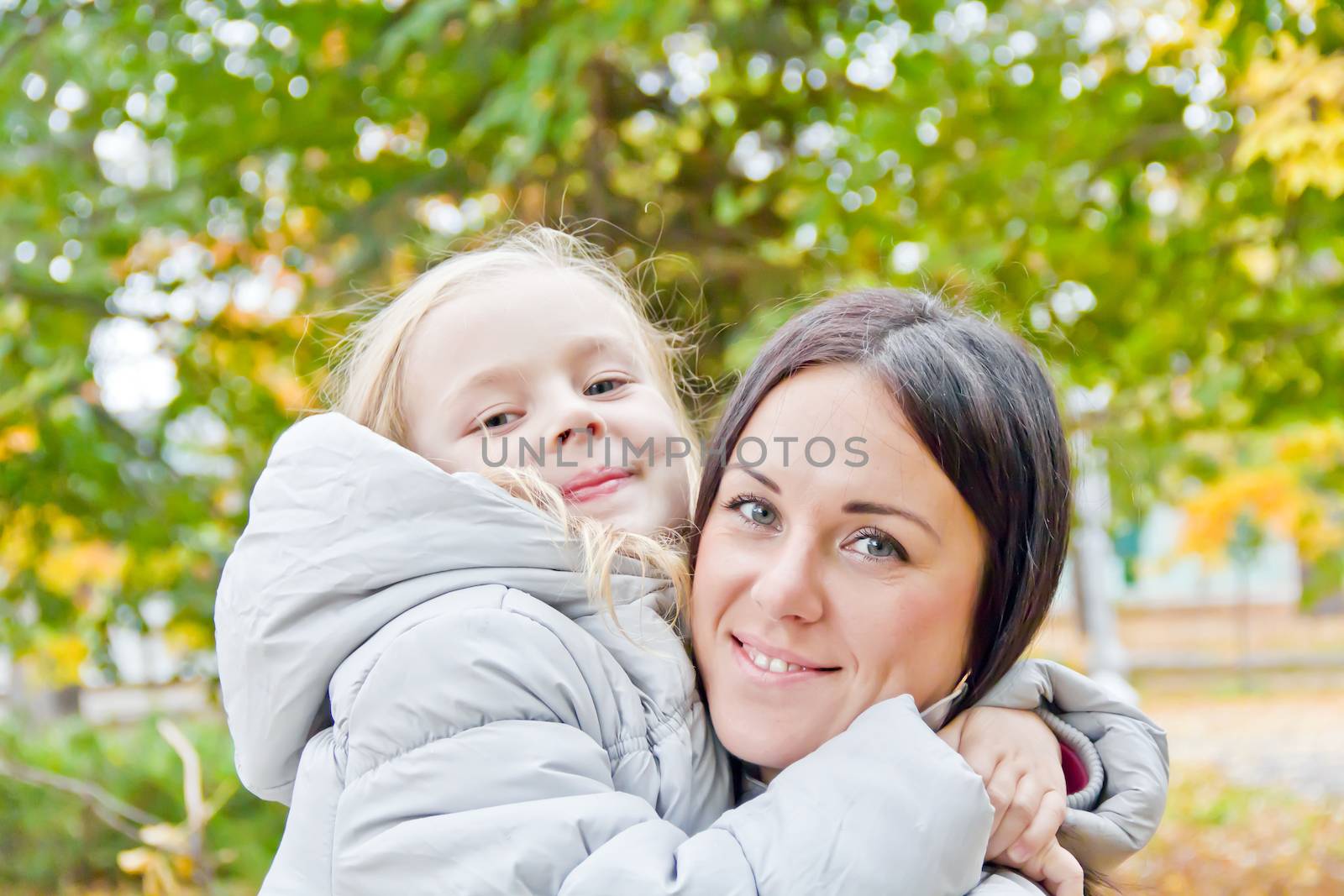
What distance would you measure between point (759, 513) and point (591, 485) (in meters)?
0.30

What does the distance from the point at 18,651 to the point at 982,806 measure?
5.18m

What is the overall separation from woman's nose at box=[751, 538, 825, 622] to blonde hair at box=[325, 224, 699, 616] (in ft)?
0.72

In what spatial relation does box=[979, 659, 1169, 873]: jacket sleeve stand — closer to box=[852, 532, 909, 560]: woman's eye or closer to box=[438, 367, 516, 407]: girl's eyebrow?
box=[852, 532, 909, 560]: woman's eye

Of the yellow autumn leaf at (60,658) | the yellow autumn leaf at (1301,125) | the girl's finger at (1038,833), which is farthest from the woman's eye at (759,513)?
the yellow autumn leaf at (60,658)

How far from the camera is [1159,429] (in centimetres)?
489

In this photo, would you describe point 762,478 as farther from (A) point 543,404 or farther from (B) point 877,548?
(A) point 543,404

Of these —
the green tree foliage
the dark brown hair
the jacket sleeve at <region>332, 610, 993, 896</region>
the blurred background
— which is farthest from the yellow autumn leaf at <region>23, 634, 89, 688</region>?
the dark brown hair

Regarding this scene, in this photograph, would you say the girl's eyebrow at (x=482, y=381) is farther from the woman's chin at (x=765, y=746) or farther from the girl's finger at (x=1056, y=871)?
the girl's finger at (x=1056, y=871)

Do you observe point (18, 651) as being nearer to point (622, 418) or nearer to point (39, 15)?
point (39, 15)

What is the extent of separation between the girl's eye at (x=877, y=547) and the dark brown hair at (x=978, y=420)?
0.12 meters

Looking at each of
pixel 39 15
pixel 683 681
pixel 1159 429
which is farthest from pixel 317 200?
pixel 683 681

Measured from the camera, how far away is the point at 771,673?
65.9 inches

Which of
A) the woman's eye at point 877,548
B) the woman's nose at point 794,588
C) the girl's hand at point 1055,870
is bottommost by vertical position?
the girl's hand at point 1055,870

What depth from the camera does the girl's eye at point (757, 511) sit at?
1.73 metres
